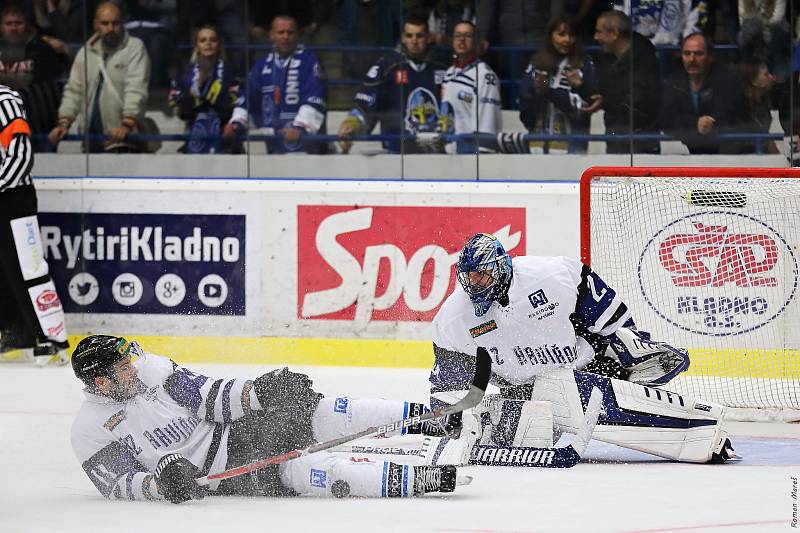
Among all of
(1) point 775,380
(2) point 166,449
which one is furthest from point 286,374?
(1) point 775,380

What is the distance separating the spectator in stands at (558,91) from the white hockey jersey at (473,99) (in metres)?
0.14

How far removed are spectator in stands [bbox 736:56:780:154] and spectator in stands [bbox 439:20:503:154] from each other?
1222 millimetres

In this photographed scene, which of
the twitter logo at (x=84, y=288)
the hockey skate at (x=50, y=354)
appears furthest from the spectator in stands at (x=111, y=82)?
the hockey skate at (x=50, y=354)

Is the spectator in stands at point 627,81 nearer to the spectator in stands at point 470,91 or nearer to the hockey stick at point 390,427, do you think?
the spectator in stands at point 470,91

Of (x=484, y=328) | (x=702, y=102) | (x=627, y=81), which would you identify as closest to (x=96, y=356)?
(x=484, y=328)

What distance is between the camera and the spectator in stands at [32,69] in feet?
27.1

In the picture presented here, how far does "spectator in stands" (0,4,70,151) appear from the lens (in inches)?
325

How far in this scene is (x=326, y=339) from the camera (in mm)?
7750

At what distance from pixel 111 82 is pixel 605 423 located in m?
3.96

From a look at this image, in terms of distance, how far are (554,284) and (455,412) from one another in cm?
70

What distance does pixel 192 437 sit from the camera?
477cm

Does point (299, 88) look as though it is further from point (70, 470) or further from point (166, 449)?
point (166, 449)

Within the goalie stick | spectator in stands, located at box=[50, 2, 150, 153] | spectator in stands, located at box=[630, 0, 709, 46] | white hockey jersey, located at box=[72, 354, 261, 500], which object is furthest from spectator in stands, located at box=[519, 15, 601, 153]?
white hockey jersey, located at box=[72, 354, 261, 500]

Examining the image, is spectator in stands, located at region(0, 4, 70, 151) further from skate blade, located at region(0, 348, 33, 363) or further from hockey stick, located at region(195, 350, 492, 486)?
hockey stick, located at region(195, 350, 492, 486)
